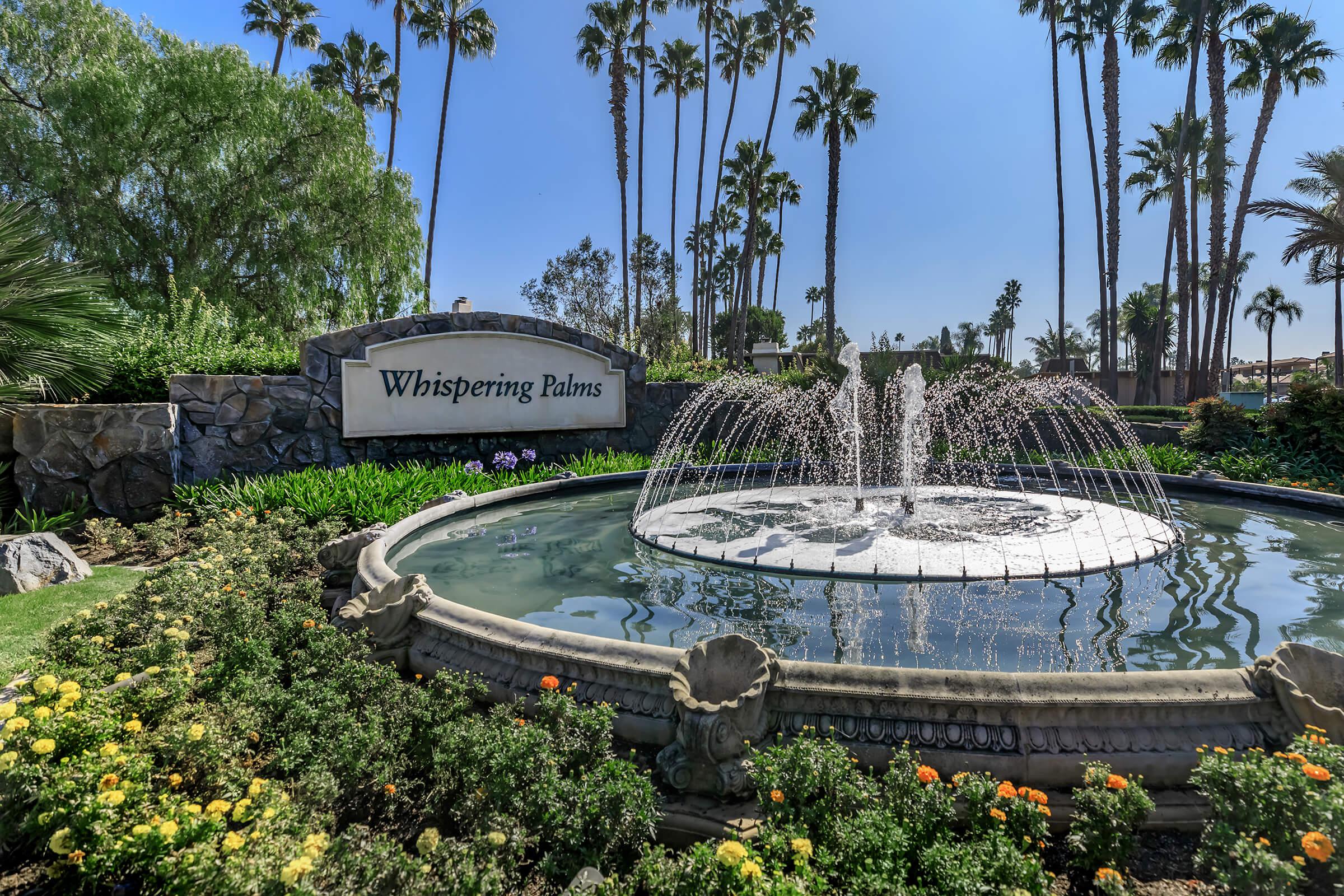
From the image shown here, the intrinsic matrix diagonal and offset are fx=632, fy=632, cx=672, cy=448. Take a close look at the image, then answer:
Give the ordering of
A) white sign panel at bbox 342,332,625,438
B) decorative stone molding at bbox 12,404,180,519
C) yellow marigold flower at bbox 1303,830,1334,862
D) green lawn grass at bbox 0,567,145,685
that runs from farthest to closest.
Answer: white sign panel at bbox 342,332,625,438, decorative stone molding at bbox 12,404,180,519, green lawn grass at bbox 0,567,145,685, yellow marigold flower at bbox 1303,830,1334,862

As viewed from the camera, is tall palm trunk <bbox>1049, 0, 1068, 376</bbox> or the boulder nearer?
the boulder

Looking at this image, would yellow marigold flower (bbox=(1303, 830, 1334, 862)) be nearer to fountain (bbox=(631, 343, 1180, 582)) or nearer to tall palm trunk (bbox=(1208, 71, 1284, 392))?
fountain (bbox=(631, 343, 1180, 582))

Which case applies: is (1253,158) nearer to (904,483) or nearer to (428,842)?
(904,483)

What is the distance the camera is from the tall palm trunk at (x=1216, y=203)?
22516 mm

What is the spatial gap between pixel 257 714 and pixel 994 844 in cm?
329

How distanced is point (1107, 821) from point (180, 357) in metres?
11.6

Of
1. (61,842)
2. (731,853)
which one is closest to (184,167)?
(61,842)

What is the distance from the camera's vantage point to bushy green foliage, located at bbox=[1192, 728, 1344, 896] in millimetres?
1849

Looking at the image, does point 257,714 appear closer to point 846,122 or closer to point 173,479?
point 173,479

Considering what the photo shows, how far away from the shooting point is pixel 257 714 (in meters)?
3.13

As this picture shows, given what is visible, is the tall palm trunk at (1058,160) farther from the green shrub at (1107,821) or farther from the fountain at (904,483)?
the green shrub at (1107,821)

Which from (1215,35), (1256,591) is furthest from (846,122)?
(1256,591)

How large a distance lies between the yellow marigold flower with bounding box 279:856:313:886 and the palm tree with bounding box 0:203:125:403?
8.20 m

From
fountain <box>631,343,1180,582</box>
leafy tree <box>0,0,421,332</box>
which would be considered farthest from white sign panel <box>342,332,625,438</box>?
leafy tree <box>0,0,421,332</box>
